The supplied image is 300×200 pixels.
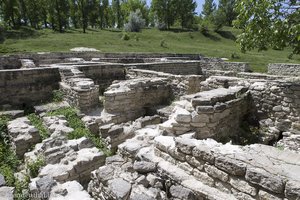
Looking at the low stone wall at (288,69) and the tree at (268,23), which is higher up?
the tree at (268,23)

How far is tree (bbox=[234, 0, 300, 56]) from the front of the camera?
7.36 metres

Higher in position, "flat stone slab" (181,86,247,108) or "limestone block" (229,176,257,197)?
"flat stone slab" (181,86,247,108)

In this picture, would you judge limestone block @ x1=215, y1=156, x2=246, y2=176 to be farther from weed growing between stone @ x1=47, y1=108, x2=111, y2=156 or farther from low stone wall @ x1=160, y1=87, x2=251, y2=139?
weed growing between stone @ x1=47, y1=108, x2=111, y2=156

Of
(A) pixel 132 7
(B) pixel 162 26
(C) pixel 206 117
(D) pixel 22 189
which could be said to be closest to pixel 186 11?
(B) pixel 162 26

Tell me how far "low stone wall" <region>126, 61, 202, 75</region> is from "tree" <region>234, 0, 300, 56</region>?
7075 mm

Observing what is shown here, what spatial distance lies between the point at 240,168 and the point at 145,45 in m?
30.9

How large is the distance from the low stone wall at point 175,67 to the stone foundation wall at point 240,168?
10.0 metres

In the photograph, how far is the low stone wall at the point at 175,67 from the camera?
14589 millimetres

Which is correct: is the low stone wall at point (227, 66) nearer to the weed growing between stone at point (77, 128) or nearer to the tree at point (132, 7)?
the weed growing between stone at point (77, 128)

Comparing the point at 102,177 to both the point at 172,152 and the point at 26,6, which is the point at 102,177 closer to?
the point at 172,152

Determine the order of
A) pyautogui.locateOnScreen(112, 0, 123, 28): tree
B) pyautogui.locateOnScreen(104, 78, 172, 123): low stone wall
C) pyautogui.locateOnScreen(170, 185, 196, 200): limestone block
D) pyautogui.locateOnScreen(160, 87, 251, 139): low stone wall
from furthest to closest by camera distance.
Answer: pyautogui.locateOnScreen(112, 0, 123, 28): tree < pyautogui.locateOnScreen(104, 78, 172, 123): low stone wall < pyautogui.locateOnScreen(160, 87, 251, 139): low stone wall < pyautogui.locateOnScreen(170, 185, 196, 200): limestone block

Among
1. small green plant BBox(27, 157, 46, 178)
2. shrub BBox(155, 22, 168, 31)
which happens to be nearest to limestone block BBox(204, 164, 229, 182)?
small green plant BBox(27, 157, 46, 178)

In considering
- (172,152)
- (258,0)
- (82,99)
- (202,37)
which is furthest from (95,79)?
(202,37)

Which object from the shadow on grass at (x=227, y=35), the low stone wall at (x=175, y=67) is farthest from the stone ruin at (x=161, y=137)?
the shadow on grass at (x=227, y=35)
